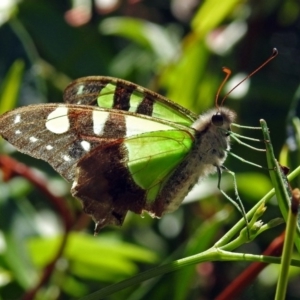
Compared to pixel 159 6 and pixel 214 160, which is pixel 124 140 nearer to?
pixel 214 160

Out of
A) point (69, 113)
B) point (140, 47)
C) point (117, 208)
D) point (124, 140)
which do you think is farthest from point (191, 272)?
point (140, 47)

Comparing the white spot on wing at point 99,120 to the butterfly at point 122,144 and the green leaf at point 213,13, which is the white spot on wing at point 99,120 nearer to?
the butterfly at point 122,144

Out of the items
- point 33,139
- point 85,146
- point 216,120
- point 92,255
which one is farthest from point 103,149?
point 92,255

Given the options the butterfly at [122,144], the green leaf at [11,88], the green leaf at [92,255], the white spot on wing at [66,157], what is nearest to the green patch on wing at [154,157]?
the butterfly at [122,144]

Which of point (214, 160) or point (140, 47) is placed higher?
point (214, 160)

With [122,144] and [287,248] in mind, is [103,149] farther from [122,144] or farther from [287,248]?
[287,248]

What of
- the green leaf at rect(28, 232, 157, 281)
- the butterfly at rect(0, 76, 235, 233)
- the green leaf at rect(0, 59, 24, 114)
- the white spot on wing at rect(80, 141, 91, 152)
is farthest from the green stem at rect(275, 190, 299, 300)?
the green leaf at rect(0, 59, 24, 114)

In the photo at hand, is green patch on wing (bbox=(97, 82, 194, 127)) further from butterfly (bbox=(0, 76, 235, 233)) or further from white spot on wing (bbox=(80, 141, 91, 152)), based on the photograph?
white spot on wing (bbox=(80, 141, 91, 152))
